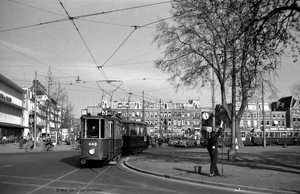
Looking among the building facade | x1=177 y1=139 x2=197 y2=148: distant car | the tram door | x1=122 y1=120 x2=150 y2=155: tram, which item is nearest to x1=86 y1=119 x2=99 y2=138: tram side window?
the tram door

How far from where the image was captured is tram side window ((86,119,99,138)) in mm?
19172

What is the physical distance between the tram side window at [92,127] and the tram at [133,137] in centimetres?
928

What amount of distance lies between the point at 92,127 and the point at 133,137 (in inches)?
541

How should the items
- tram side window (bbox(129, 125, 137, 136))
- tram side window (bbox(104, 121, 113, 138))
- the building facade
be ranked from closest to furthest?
tram side window (bbox(104, 121, 113, 138)) < tram side window (bbox(129, 125, 137, 136)) < the building facade

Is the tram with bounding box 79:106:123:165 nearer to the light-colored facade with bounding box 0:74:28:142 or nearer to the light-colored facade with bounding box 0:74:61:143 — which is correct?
the light-colored facade with bounding box 0:74:61:143

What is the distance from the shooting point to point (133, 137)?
32812 mm

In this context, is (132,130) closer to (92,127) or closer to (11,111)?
(92,127)

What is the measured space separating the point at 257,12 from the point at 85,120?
10.6 metres

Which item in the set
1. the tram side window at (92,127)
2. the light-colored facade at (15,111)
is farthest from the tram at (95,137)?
the light-colored facade at (15,111)

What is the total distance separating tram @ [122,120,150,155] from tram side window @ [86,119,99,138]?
365 inches

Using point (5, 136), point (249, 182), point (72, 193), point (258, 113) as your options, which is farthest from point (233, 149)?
point (258, 113)

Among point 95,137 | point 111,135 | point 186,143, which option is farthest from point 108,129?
point 186,143

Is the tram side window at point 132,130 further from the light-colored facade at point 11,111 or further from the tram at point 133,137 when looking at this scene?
the light-colored facade at point 11,111

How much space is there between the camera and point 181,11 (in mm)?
24594
